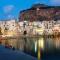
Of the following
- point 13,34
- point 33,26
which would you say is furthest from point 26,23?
point 13,34

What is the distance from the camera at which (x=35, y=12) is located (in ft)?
303

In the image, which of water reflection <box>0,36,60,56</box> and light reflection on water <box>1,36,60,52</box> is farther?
light reflection on water <box>1,36,60,52</box>

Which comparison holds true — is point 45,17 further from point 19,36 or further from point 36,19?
point 19,36

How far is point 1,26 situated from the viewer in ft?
254

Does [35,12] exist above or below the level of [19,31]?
above

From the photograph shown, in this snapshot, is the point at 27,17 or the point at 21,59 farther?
the point at 27,17

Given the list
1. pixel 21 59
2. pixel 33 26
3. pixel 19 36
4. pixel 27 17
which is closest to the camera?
pixel 21 59

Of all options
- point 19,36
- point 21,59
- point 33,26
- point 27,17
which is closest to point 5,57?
point 21,59

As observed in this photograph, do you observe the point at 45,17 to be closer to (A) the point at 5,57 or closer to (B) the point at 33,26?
(B) the point at 33,26

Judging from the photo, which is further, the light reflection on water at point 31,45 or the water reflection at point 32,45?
the light reflection on water at point 31,45

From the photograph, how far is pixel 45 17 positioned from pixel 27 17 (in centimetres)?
623

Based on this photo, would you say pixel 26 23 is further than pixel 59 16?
No

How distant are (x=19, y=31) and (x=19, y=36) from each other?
3796 mm

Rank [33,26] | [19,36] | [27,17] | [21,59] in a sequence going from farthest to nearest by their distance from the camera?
[27,17], [33,26], [19,36], [21,59]
